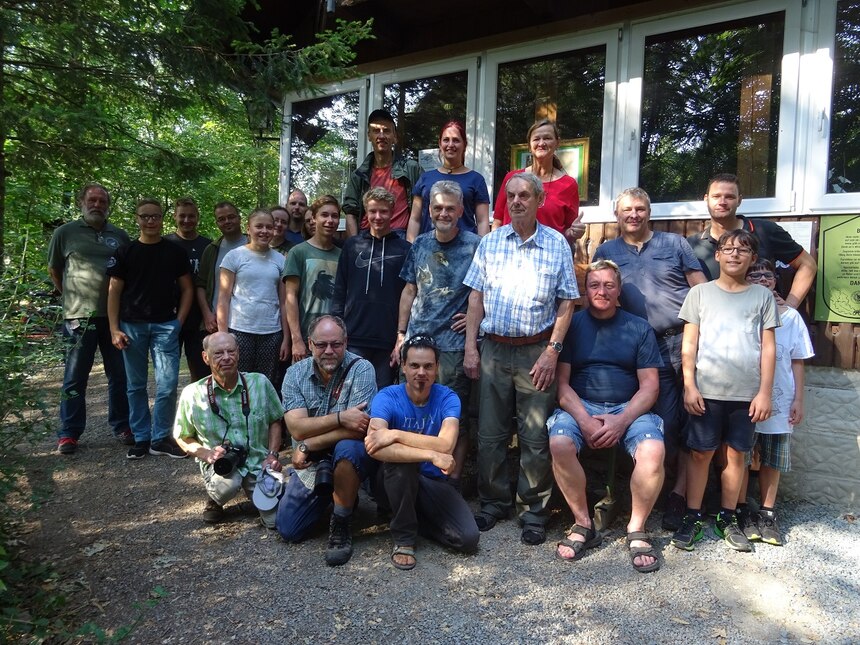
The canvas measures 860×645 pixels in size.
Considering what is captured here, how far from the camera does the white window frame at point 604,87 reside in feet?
17.1

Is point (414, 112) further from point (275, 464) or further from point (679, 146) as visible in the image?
point (275, 464)

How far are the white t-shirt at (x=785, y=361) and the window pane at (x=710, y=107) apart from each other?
130 centimetres

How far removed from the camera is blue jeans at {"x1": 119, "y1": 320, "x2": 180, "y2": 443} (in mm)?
5098

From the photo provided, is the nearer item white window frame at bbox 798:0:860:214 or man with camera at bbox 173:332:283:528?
man with camera at bbox 173:332:283:528

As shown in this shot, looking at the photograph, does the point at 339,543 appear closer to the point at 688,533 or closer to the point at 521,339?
the point at 521,339

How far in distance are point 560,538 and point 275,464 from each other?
6.10 ft

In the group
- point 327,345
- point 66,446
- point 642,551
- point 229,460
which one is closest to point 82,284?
point 66,446

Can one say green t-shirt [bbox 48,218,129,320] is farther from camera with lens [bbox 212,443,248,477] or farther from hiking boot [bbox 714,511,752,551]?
hiking boot [bbox 714,511,752,551]

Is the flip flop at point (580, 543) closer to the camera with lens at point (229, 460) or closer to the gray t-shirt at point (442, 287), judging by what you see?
the gray t-shirt at point (442, 287)

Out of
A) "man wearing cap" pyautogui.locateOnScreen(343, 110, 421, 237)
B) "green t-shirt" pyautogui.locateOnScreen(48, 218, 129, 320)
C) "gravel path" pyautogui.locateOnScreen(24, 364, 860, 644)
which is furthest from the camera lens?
"green t-shirt" pyautogui.locateOnScreen(48, 218, 129, 320)

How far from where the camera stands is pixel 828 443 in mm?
4316

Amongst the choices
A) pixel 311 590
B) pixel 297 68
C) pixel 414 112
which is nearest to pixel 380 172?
pixel 297 68

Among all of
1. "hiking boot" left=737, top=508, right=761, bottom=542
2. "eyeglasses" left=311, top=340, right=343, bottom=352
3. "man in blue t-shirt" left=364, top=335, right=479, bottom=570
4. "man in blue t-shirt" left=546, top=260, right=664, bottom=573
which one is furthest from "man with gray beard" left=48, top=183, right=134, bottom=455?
"hiking boot" left=737, top=508, right=761, bottom=542

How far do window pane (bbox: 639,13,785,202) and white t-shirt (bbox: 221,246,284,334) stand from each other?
3.29m
